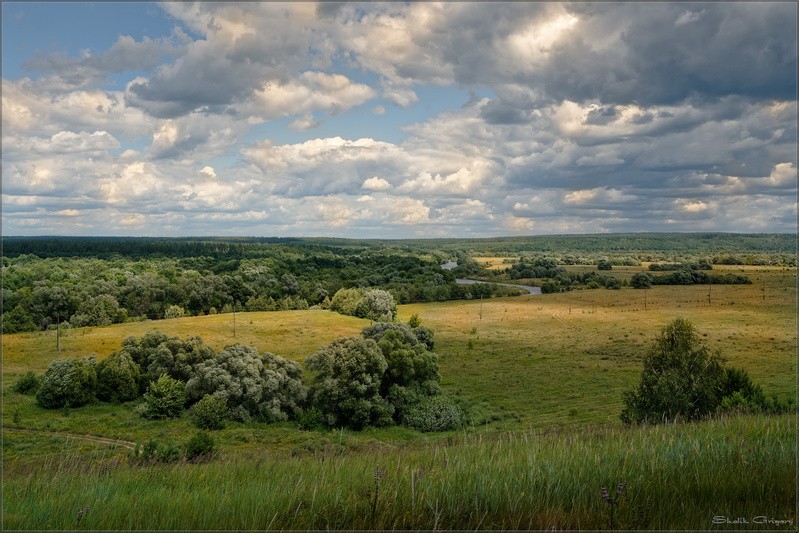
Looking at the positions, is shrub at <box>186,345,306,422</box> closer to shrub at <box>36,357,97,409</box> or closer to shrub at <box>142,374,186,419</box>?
shrub at <box>142,374,186,419</box>

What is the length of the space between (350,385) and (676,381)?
31735 millimetres

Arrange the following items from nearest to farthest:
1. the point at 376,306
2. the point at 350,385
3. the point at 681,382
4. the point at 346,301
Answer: the point at 681,382 < the point at 350,385 < the point at 376,306 < the point at 346,301

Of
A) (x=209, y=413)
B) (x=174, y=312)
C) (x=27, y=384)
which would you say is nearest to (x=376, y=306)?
(x=174, y=312)

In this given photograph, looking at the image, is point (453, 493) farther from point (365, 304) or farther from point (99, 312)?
point (99, 312)

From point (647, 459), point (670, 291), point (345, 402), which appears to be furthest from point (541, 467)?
point (670, 291)

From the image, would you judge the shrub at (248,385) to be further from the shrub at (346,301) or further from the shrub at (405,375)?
the shrub at (346,301)

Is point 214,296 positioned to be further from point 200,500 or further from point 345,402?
point 200,500

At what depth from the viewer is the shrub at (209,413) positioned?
51.3 meters

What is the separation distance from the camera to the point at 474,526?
4090mm

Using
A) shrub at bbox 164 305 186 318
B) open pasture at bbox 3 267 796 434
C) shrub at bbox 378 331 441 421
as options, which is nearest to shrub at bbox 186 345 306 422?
shrub at bbox 378 331 441 421

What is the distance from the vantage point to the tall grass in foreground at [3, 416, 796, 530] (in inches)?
159

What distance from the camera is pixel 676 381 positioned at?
33062 mm

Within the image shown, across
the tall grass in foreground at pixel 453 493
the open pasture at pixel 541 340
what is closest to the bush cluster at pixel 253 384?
the open pasture at pixel 541 340

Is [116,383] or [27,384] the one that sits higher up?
[116,383]
